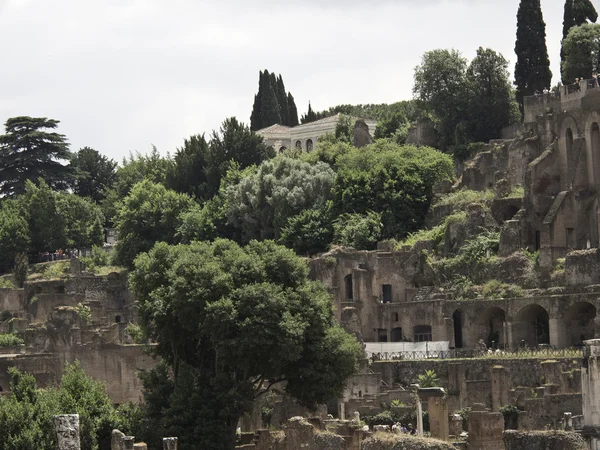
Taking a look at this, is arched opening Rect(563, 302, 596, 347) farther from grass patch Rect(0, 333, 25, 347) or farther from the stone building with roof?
the stone building with roof

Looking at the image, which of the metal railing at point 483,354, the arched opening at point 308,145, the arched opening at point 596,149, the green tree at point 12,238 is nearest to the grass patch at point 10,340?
the metal railing at point 483,354

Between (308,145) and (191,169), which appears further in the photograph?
(308,145)

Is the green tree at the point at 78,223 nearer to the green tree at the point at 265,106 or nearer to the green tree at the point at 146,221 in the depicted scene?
the green tree at the point at 146,221

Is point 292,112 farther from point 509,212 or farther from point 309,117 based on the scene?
point 509,212

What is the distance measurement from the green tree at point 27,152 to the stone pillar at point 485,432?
7154 centimetres

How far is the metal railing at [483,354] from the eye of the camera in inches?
2899

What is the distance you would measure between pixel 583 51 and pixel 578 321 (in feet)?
72.4

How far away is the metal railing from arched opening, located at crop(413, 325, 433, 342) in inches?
139

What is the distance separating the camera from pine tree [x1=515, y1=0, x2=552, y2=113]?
97438 mm

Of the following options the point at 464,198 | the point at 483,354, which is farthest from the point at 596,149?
the point at 483,354

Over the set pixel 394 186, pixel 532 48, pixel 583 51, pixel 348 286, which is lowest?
pixel 348 286

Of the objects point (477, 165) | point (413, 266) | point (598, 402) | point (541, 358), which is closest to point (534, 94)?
point (477, 165)

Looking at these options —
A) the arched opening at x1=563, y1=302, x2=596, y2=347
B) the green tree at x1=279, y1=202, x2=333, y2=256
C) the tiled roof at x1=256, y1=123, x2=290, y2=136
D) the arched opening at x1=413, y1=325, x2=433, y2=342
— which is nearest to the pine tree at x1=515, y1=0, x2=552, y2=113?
the green tree at x1=279, y1=202, x2=333, y2=256

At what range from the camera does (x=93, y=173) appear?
12950 centimetres
